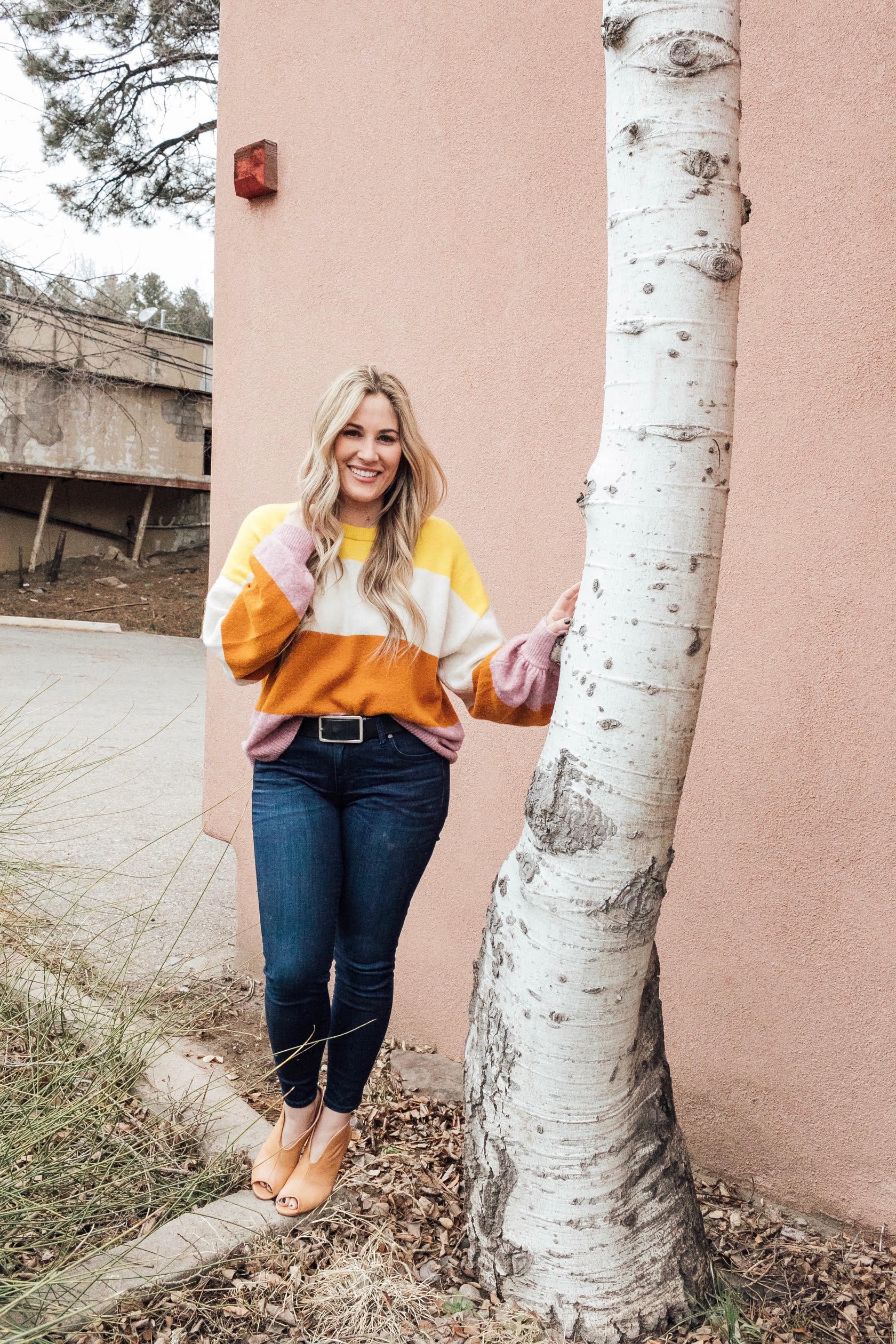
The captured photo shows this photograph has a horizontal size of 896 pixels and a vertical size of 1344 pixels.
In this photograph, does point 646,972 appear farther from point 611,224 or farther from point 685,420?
point 611,224

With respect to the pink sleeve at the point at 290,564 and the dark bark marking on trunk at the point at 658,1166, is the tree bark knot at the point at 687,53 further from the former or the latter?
the dark bark marking on trunk at the point at 658,1166

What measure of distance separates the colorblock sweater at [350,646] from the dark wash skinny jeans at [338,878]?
0.27 feet

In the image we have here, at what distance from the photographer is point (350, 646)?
2260mm

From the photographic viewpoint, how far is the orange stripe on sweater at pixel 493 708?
2.30m

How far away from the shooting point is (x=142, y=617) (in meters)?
17.6

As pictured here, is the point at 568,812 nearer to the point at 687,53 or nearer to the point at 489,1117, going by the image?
the point at 489,1117

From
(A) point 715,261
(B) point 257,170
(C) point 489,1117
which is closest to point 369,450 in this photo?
(A) point 715,261

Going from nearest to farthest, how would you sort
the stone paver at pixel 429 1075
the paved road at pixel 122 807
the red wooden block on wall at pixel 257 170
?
1. the stone paver at pixel 429 1075
2. the paved road at pixel 122 807
3. the red wooden block on wall at pixel 257 170

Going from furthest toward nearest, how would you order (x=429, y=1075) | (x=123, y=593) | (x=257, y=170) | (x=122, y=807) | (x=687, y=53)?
1. (x=123, y=593)
2. (x=122, y=807)
3. (x=257, y=170)
4. (x=429, y=1075)
5. (x=687, y=53)

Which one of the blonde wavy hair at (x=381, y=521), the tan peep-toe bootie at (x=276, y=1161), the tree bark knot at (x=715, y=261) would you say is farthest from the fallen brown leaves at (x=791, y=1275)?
the tree bark knot at (x=715, y=261)

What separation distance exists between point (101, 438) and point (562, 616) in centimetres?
2017

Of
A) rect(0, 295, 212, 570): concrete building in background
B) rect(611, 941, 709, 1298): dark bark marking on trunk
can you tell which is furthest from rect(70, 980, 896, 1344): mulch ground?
rect(0, 295, 212, 570): concrete building in background

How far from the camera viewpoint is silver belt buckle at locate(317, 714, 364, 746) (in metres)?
2.23

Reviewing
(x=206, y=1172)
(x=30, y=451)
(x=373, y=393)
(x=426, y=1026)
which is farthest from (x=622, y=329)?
(x=30, y=451)
